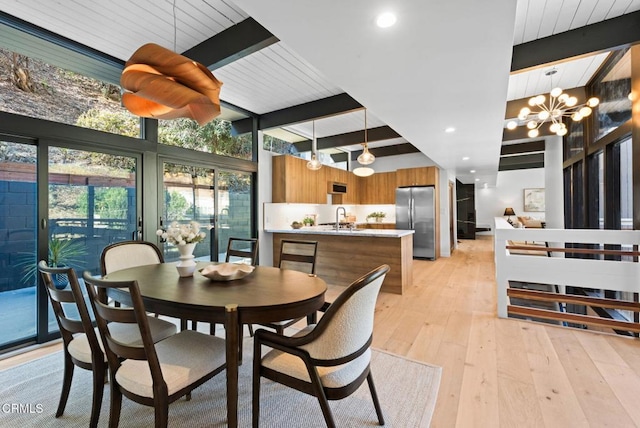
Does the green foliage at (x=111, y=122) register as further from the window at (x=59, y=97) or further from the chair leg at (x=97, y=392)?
the chair leg at (x=97, y=392)

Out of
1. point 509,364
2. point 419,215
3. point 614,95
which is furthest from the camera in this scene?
point 419,215

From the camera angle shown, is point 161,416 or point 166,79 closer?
point 161,416

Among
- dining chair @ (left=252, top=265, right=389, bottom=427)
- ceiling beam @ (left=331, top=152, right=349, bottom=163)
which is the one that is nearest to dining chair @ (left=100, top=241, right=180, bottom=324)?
dining chair @ (left=252, top=265, right=389, bottom=427)

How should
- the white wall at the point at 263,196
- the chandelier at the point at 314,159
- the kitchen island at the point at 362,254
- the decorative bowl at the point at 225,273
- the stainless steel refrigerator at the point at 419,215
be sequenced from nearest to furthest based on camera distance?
1. the decorative bowl at the point at 225,273
2. the kitchen island at the point at 362,254
3. the chandelier at the point at 314,159
4. the white wall at the point at 263,196
5. the stainless steel refrigerator at the point at 419,215

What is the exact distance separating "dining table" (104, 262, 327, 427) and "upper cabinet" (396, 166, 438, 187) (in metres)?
5.79

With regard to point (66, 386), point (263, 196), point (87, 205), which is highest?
point (263, 196)

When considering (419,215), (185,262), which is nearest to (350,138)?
(419,215)

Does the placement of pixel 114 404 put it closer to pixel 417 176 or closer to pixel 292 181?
pixel 292 181

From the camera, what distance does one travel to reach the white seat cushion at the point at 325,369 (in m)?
1.34

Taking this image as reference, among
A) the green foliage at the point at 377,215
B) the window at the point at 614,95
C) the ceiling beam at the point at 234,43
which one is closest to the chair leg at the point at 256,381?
the ceiling beam at the point at 234,43

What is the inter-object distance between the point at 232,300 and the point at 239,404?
0.83 metres

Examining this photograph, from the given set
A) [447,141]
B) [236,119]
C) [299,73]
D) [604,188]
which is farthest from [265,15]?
[604,188]

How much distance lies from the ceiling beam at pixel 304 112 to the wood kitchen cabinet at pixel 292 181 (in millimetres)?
705

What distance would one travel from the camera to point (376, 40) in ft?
6.25
